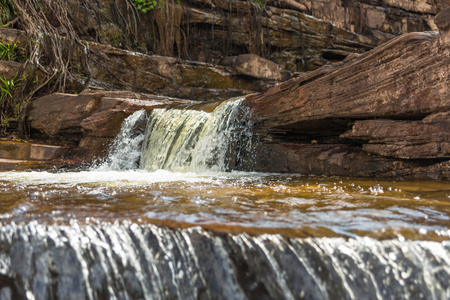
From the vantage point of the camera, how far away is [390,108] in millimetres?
4145

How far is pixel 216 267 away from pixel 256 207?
0.77 meters

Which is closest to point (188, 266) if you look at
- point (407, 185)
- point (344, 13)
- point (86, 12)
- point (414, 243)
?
point (414, 243)

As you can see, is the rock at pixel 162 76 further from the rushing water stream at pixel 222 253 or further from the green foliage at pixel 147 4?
the rushing water stream at pixel 222 253

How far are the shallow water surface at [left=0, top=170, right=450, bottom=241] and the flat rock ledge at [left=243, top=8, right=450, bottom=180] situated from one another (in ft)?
2.67

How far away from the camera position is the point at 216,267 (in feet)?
5.53

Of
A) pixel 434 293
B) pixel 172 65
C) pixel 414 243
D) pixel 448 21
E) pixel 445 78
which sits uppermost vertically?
pixel 172 65

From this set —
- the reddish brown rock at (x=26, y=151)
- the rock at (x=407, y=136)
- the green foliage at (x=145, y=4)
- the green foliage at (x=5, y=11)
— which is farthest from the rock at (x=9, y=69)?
the rock at (x=407, y=136)

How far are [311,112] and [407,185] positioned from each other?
177 cm

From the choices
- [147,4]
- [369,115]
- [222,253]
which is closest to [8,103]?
[147,4]

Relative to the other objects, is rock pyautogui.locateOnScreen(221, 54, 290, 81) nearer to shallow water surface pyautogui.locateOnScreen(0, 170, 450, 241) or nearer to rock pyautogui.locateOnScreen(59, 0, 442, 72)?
rock pyautogui.locateOnScreen(59, 0, 442, 72)

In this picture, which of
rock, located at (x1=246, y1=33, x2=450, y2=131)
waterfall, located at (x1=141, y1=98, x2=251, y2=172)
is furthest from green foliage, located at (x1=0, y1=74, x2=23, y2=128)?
rock, located at (x1=246, y1=33, x2=450, y2=131)

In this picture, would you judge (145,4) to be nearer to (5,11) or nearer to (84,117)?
(5,11)

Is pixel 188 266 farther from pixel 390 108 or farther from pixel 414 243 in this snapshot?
pixel 390 108

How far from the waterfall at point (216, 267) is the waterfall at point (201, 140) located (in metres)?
3.92
